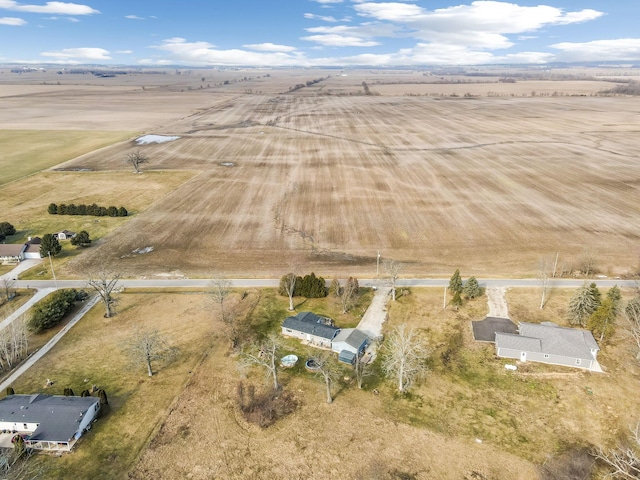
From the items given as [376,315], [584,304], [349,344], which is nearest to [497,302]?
[584,304]

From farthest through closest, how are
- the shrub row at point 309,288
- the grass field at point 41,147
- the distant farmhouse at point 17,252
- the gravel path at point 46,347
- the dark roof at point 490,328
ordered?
1. the grass field at point 41,147
2. the distant farmhouse at point 17,252
3. the shrub row at point 309,288
4. the dark roof at point 490,328
5. the gravel path at point 46,347

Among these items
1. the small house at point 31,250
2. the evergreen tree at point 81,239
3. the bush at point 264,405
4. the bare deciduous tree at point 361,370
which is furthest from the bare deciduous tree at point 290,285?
the small house at point 31,250

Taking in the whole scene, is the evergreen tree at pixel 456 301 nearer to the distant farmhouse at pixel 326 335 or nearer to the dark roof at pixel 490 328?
the dark roof at pixel 490 328

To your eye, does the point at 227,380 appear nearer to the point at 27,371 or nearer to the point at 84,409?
the point at 84,409

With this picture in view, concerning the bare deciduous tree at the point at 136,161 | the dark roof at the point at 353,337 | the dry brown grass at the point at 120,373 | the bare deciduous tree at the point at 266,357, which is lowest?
the dry brown grass at the point at 120,373

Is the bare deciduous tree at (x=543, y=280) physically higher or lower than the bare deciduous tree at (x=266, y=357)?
higher

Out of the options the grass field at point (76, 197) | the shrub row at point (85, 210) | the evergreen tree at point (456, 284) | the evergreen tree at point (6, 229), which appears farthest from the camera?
the shrub row at point (85, 210)

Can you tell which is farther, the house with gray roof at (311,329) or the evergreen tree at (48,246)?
the evergreen tree at (48,246)

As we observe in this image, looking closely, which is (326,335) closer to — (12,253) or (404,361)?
(404,361)
